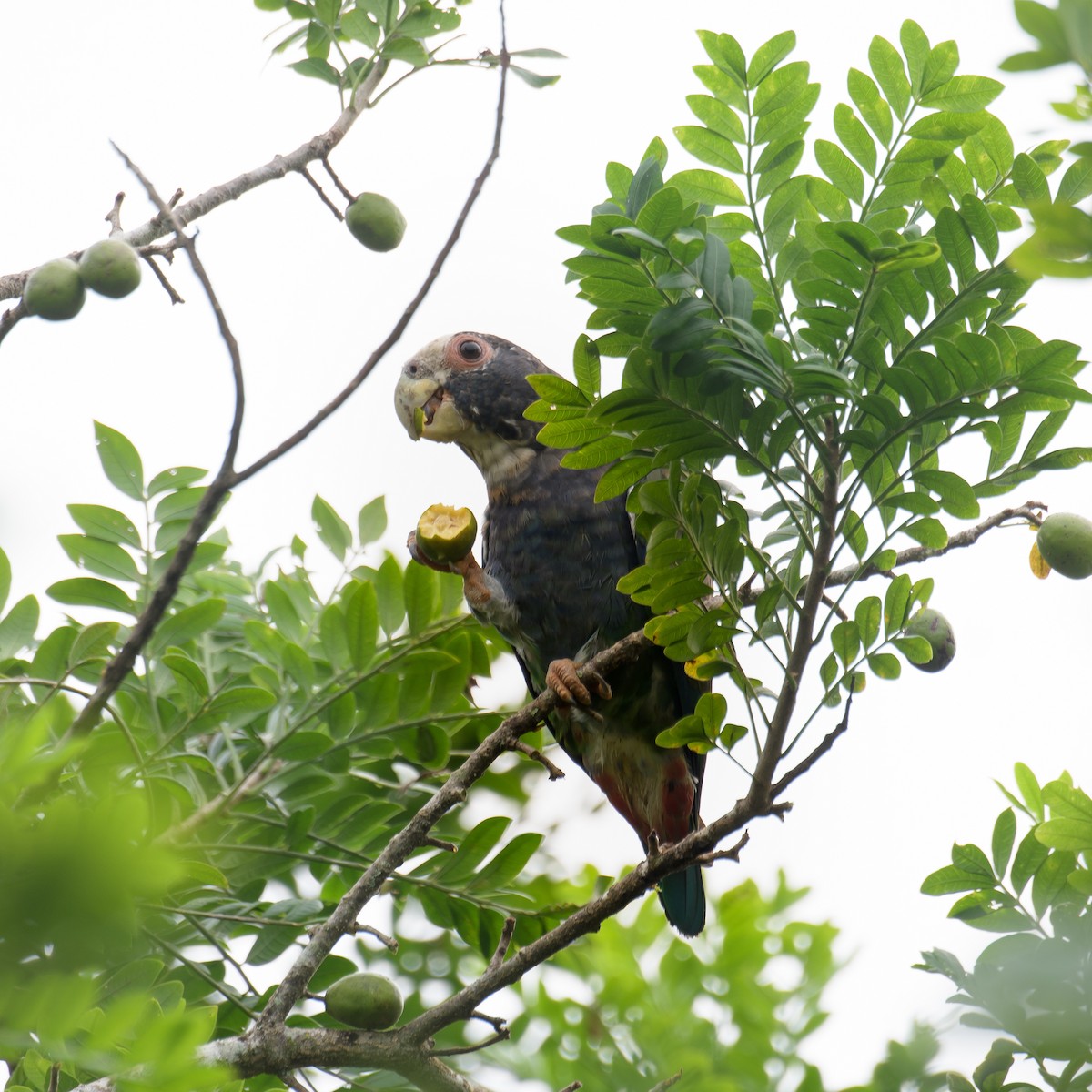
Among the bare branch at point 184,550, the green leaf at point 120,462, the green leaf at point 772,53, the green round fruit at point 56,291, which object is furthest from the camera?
the green leaf at point 120,462

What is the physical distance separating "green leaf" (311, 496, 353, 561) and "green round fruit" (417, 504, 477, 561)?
18.6 inches

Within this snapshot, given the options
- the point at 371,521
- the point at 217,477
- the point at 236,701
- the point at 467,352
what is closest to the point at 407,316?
the point at 217,477

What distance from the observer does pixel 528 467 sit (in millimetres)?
3656

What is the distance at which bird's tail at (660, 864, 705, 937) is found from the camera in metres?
3.25

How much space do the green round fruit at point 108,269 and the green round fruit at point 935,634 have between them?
1442mm

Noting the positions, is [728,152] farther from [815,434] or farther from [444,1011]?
[444,1011]

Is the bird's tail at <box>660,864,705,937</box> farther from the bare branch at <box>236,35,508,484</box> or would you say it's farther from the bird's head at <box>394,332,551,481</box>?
the bare branch at <box>236,35,508,484</box>

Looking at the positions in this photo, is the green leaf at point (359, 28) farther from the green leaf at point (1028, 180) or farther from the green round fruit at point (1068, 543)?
the green round fruit at point (1068, 543)

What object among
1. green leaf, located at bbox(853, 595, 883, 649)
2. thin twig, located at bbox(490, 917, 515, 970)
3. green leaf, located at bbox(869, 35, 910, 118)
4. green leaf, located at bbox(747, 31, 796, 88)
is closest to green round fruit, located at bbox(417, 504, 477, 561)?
thin twig, located at bbox(490, 917, 515, 970)

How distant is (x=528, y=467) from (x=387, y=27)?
147cm

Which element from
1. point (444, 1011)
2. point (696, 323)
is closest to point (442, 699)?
point (444, 1011)

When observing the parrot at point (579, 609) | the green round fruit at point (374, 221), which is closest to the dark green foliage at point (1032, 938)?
the parrot at point (579, 609)

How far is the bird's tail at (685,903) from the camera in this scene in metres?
3.25

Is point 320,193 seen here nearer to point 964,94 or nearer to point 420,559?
point 420,559
